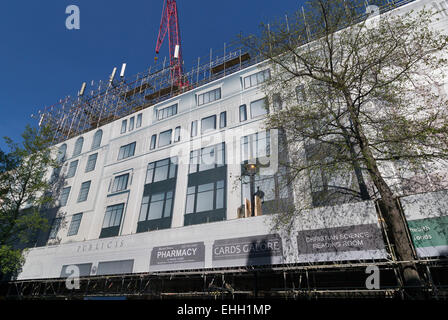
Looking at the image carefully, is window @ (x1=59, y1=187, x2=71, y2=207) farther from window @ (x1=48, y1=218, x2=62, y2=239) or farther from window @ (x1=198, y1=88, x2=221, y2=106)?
window @ (x1=198, y1=88, x2=221, y2=106)

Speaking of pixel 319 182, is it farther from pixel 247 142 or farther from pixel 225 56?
pixel 225 56

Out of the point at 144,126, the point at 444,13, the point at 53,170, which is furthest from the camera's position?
the point at 53,170

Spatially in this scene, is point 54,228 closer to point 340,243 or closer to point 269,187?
point 269,187

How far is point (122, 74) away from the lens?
45594 mm

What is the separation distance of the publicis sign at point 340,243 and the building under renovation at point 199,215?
0.18ft

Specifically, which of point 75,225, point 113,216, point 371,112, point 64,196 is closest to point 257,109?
point 371,112

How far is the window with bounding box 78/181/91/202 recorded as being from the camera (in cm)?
3261

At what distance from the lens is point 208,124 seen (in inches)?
1133

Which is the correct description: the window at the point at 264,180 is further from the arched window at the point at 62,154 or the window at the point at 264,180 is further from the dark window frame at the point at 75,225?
the arched window at the point at 62,154

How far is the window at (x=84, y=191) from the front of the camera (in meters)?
32.6

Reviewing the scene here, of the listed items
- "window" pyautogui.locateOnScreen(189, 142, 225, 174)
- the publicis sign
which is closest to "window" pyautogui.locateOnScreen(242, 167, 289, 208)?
"window" pyautogui.locateOnScreen(189, 142, 225, 174)

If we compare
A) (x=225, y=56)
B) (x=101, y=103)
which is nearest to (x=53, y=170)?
(x=101, y=103)

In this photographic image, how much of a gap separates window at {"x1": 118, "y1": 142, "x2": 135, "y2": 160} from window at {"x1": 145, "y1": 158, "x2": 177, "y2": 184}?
14.7 ft

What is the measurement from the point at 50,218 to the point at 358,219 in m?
36.5
